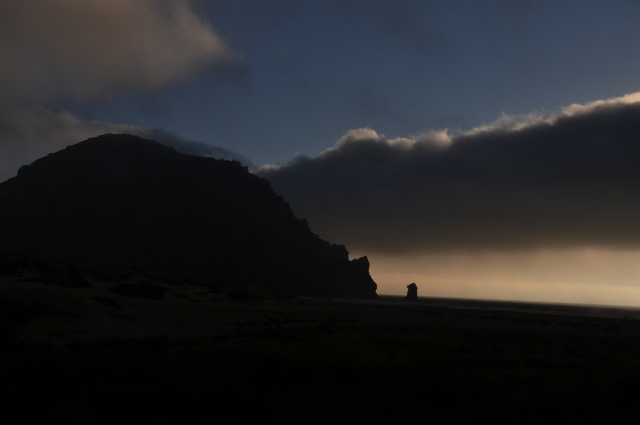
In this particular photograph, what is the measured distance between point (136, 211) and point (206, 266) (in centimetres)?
2590

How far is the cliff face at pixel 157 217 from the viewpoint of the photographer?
127625mm

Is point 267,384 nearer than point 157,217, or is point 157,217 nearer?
point 267,384

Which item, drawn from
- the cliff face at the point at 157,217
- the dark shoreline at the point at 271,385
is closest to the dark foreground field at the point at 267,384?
the dark shoreline at the point at 271,385

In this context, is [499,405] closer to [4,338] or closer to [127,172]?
[4,338]

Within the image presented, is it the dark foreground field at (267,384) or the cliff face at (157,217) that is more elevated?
the cliff face at (157,217)

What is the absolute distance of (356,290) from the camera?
620 feet

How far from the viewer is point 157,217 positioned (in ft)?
461

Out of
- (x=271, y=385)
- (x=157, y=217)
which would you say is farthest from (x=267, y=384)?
(x=157, y=217)

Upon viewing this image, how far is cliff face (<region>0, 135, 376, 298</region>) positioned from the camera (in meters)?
128

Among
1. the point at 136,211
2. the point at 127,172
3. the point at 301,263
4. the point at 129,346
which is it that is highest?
the point at 127,172

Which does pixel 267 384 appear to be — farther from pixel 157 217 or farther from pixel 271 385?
pixel 157 217

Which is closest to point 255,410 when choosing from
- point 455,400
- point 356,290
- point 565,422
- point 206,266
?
point 455,400

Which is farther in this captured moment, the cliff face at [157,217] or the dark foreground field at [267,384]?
the cliff face at [157,217]

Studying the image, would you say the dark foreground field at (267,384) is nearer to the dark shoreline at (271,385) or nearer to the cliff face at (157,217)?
the dark shoreline at (271,385)
